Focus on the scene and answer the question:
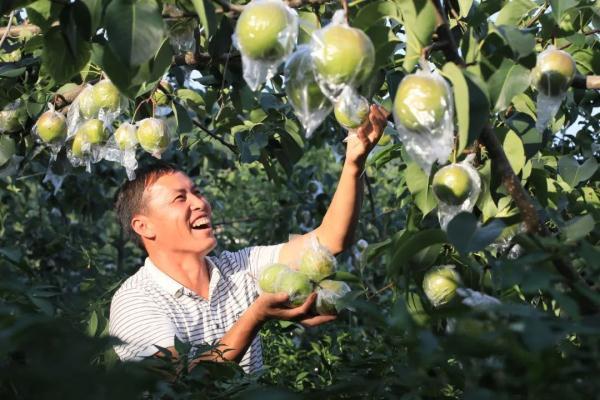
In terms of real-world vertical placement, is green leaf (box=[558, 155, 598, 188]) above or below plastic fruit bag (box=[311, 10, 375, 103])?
below

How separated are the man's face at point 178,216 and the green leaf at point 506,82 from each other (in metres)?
1.77

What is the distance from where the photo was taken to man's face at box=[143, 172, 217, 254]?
309 cm

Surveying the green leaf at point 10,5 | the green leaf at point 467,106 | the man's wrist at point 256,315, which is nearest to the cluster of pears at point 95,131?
the man's wrist at point 256,315

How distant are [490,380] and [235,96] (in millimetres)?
1374

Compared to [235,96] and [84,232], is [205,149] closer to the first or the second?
[84,232]

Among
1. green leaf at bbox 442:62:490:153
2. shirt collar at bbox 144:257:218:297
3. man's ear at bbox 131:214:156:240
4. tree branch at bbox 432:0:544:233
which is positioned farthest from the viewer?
man's ear at bbox 131:214:156:240

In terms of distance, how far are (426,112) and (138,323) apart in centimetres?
155

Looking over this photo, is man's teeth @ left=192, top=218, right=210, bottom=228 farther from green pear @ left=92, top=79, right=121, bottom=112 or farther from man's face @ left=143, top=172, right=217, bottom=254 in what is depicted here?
green pear @ left=92, top=79, right=121, bottom=112

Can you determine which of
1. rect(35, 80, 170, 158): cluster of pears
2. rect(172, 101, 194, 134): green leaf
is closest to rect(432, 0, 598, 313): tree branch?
rect(35, 80, 170, 158): cluster of pears

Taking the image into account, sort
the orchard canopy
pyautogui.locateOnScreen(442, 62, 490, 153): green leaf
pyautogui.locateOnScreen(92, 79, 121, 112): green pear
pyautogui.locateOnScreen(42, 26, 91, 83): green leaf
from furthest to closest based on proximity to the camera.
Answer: pyautogui.locateOnScreen(92, 79, 121, 112): green pear < pyautogui.locateOnScreen(42, 26, 91, 83): green leaf < pyautogui.locateOnScreen(442, 62, 490, 153): green leaf < the orchard canopy

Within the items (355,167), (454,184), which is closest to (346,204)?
(355,167)

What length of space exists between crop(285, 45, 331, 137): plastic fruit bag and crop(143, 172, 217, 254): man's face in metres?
1.71

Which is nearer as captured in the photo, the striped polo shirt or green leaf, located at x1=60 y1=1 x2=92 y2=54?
green leaf, located at x1=60 y1=1 x2=92 y2=54

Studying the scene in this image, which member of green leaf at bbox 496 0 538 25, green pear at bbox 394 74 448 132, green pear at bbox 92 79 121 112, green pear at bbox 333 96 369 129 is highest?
green pear at bbox 394 74 448 132
